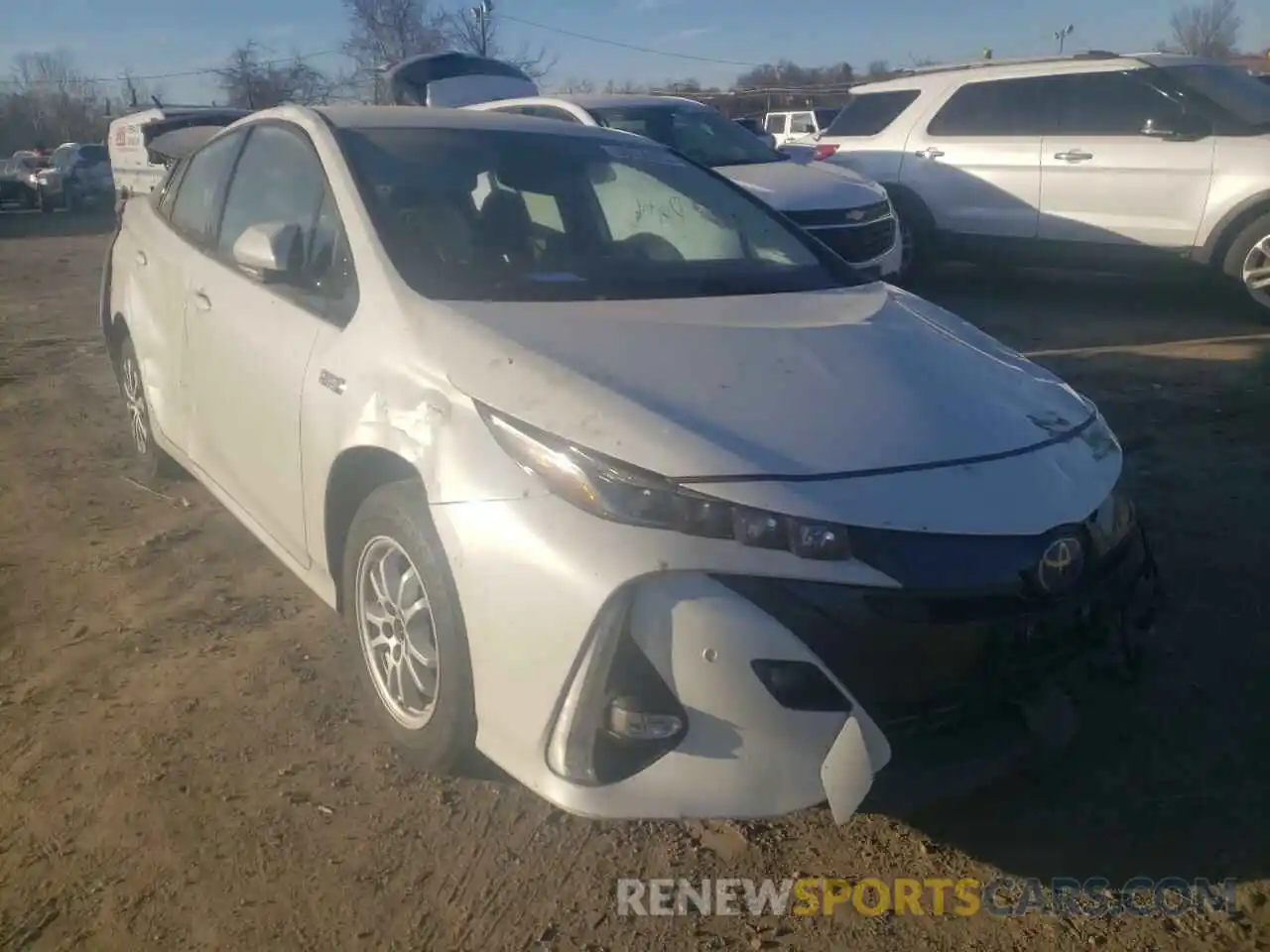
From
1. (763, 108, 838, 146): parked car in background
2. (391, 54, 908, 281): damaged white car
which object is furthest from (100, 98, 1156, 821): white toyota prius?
(763, 108, 838, 146): parked car in background

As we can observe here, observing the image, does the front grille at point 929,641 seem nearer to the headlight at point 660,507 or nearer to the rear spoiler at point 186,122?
the headlight at point 660,507

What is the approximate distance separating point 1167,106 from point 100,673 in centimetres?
806

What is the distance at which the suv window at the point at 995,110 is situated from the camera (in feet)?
30.2

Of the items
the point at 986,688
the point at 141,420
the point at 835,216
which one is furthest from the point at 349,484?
the point at 835,216

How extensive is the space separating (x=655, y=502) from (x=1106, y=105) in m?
7.89

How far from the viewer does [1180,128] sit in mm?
8305

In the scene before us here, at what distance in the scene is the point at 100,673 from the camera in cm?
349

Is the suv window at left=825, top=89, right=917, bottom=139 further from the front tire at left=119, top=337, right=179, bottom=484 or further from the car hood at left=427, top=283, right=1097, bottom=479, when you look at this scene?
the car hood at left=427, top=283, right=1097, bottom=479

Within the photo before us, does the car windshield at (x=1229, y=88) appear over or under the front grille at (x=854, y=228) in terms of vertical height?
over

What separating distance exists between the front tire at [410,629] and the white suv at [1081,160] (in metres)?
7.27

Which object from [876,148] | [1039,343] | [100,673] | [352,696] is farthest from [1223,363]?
Result: [100,673]

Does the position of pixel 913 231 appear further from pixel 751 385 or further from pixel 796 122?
pixel 796 122

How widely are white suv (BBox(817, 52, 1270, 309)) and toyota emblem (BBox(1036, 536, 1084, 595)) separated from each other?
22.0 feet

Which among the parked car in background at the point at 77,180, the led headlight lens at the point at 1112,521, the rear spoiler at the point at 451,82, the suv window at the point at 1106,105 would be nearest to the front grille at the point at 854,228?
the suv window at the point at 1106,105
